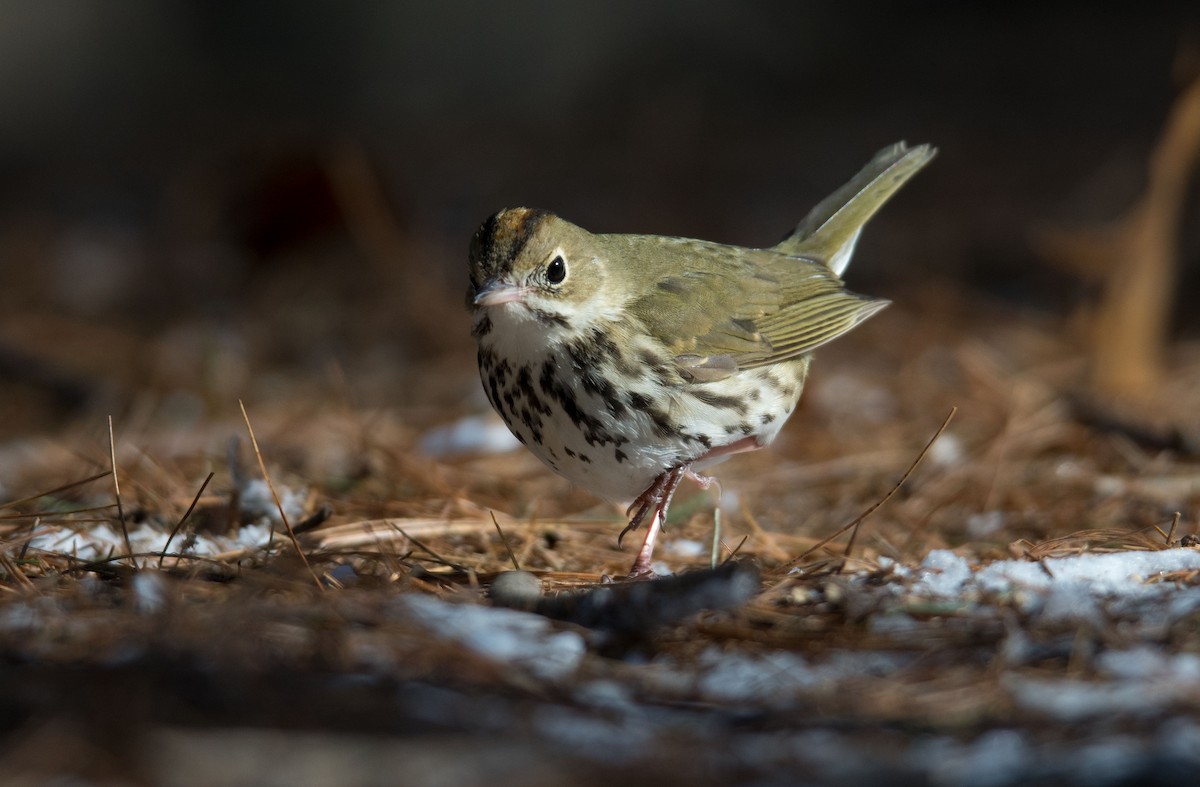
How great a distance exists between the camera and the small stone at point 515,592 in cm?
241

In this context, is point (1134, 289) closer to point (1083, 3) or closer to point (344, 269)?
Result: point (344, 269)

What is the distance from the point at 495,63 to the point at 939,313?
17.7 ft

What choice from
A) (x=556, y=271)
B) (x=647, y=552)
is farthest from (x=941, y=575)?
(x=556, y=271)

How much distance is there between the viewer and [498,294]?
10.1ft

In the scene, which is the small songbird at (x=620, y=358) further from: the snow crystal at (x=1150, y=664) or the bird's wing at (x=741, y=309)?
the snow crystal at (x=1150, y=664)

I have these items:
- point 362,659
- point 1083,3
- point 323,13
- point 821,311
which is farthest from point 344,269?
point 1083,3

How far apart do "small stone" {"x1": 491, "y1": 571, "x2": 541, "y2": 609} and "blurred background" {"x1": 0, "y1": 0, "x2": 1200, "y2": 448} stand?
9.65ft

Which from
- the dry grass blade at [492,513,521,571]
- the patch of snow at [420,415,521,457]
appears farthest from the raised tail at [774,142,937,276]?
the dry grass blade at [492,513,521,571]

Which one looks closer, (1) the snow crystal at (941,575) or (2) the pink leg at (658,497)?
(1) the snow crystal at (941,575)

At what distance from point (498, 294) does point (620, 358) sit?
0.37 m

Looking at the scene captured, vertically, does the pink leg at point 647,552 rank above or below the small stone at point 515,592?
below

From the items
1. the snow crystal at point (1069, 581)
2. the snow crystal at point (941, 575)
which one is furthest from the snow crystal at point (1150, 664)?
the snow crystal at point (941, 575)

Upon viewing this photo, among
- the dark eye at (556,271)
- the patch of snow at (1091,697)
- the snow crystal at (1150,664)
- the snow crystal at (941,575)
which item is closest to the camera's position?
the patch of snow at (1091,697)

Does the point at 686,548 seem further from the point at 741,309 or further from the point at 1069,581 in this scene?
the point at 1069,581
